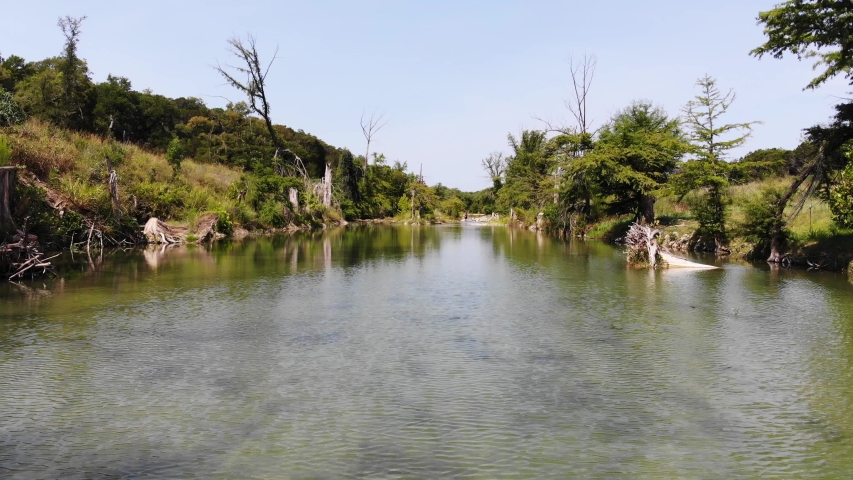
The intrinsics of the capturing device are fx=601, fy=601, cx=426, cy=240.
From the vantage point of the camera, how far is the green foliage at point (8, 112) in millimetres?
27938

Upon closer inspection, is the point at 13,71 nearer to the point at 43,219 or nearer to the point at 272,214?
the point at 272,214

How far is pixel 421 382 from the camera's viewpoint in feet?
25.5

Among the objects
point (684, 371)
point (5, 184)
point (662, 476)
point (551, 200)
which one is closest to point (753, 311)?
point (684, 371)

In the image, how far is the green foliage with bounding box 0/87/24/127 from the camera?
27.9 m

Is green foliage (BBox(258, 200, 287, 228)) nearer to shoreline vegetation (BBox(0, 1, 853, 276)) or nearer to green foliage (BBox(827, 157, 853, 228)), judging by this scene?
shoreline vegetation (BBox(0, 1, 853, 276))

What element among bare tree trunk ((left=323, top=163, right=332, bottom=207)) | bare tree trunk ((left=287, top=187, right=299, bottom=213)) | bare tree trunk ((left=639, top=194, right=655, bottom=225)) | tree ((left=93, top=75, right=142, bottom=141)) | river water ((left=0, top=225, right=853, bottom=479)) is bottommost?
river water ((left=0, top=225, right=853, bottom=479))

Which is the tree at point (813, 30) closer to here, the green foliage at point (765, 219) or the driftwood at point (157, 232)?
the green foliage at point (765, 219)

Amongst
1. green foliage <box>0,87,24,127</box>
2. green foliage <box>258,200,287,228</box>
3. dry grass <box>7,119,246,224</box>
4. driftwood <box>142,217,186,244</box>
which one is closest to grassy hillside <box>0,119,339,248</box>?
dry grass <box>7,119,246,224</box>

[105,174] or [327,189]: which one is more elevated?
[327,189]

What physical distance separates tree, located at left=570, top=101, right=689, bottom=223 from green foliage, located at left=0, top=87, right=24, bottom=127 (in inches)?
1181

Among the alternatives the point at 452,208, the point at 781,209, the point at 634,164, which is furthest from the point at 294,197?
the point at 452,208

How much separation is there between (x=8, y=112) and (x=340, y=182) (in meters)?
37.6

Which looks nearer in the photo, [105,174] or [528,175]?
[105,174]

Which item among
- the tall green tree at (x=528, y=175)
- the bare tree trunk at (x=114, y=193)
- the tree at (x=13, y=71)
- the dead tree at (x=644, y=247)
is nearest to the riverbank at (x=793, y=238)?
the dead tree at (x=644, y=247)
